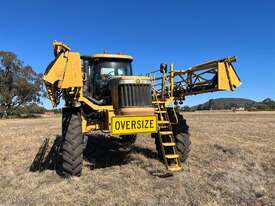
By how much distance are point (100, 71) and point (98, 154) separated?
3.16 metres

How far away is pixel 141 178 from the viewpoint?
8250 mm

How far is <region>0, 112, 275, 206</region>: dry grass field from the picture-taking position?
6598mm

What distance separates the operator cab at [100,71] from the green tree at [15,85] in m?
51.9

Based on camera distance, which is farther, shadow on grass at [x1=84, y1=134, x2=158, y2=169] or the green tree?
the green tree

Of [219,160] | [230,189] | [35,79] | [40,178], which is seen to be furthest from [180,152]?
[35,79]

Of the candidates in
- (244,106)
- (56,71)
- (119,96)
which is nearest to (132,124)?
(119,96)

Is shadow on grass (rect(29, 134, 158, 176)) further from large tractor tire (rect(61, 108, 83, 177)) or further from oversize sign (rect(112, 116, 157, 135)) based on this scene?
oversize sign (rect(112, 116, 157, 135))

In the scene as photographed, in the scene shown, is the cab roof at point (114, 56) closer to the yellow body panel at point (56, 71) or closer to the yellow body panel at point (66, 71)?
the yellow body panel at point (66, 71)

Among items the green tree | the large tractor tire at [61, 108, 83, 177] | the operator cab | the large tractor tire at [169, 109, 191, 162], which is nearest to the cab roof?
the operator cab

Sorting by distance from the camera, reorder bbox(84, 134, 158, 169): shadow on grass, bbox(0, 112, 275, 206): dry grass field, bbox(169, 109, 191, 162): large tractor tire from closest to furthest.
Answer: bbox(0, 112, 275, 206): dry grass field
bbox(169, 109, 191, 162): large tractor tire
bbox(84, 134, 158, 169): shadow on grass

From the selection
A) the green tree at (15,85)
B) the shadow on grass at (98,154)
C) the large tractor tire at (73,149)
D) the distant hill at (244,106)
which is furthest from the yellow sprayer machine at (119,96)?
the distant hill at (244,106)

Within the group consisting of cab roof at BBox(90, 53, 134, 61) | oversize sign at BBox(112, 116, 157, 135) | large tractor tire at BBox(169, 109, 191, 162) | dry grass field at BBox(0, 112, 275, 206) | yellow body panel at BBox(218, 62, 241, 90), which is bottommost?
dry grass field at BBox(0, 112, 275, 206)

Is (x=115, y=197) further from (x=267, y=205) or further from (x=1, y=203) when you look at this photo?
(x=267, y=205)

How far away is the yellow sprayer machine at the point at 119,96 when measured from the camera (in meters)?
8.73
